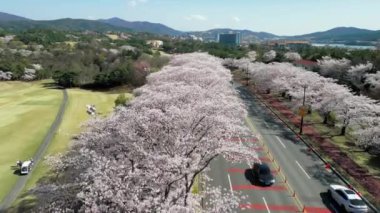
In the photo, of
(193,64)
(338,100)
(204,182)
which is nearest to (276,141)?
(338,100)

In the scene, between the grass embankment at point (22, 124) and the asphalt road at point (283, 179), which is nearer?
the asphalt road at point (283, 179)

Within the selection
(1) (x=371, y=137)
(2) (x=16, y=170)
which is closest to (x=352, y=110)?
(1) (x=371, y=137)

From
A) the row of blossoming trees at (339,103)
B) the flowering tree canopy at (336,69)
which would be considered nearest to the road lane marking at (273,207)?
the row of blossoming trees at (339,103)

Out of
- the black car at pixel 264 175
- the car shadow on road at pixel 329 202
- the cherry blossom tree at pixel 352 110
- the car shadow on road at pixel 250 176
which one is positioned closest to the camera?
the car shadow on road at pixel 329 202

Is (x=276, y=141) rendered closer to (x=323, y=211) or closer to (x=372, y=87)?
(x=323, y=211)

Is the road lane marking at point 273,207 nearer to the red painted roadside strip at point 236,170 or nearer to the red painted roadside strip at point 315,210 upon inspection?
the red painted roadside strip at point 315,210

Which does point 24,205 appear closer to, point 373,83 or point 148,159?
point 148,159
